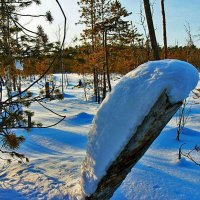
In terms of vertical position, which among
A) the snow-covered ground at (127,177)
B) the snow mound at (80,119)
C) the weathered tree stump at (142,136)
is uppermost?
the weathered tree stump at (142,136)

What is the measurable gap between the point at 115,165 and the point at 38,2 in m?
2.05

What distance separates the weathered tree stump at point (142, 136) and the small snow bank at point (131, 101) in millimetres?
47

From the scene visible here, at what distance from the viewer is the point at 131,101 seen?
266cm

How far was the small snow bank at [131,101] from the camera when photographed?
2.58m

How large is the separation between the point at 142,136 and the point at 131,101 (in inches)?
12.9

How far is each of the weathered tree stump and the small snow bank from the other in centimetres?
5

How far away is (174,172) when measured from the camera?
5090 millimetres

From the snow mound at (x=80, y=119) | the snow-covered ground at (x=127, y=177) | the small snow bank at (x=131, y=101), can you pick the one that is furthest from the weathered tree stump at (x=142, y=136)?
the snow mound at (x=80, y=119)

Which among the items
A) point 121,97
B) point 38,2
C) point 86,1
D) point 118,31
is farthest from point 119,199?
point 86,1

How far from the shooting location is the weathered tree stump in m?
2.64

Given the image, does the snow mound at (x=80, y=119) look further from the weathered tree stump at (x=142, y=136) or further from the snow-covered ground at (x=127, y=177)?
the weathered tree stump at (x=142, y=136)

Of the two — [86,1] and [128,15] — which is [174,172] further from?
[86,1]

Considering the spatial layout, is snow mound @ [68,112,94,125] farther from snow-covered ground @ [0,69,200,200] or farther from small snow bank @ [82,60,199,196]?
small snow bank @ [82,60,199,196]

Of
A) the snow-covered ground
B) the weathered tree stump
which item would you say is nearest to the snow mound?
the snow-covered ground
